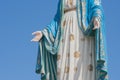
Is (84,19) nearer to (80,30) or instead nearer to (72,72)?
(80,30)

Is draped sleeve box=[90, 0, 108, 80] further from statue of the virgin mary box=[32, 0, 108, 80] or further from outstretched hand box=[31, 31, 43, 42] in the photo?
outstretched hand box=[31, 31, 43, 42]

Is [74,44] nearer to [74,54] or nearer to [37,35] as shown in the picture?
[74,54]

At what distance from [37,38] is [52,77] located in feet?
3.31

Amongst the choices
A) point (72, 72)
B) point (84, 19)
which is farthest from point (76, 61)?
point (84, 19)

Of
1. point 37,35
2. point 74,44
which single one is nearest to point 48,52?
point 37,35

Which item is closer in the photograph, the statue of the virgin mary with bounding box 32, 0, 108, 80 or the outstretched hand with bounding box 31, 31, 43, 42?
the statue of the virgin mary with bounding box 32, 0, 108, 80

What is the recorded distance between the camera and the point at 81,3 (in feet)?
36.5

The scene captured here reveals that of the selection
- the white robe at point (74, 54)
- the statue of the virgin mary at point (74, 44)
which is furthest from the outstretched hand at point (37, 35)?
the white robe at point (74, 54)

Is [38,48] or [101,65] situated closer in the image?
[101,65]

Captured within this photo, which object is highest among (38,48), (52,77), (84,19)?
(84,19)

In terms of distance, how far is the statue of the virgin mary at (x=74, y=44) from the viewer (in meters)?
10.4

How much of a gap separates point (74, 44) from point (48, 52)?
0.72 m

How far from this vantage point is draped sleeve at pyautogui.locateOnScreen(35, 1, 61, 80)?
10859 mm

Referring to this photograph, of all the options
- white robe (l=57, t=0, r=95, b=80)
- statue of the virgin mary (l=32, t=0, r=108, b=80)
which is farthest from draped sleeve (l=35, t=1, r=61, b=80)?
white robe (l=57, t=0, r=95, b=80)
